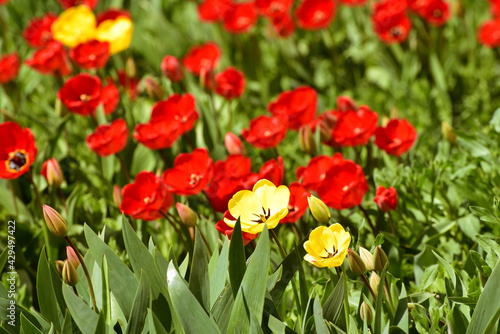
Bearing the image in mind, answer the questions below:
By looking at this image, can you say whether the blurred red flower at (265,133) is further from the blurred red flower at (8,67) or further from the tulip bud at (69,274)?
the blurred red flower at (8,67)

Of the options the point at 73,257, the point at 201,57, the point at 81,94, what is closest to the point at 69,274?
the point at 73,257

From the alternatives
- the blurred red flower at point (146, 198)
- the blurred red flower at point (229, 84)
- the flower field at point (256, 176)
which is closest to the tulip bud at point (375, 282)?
the flower field at point (256, 176)

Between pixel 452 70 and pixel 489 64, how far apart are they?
0.58 ft

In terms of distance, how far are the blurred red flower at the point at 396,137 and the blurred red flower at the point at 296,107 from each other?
10.5 inches

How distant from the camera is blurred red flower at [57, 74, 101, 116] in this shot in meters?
1.99

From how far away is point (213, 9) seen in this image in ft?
9.04

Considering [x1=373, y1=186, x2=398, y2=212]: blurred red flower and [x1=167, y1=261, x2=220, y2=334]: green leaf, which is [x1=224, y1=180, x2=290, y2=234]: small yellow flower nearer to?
[x1=167, y1=261, x2=220, y2=334]: green leaf

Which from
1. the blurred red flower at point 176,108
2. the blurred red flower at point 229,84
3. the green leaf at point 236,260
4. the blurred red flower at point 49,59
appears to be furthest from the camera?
the blurred red flower at point 49,59

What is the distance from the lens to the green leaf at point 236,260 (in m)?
1.20

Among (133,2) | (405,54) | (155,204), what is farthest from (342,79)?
(155,204)

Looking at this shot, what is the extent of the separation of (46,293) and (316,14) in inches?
74.4

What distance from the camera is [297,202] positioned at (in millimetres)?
1482

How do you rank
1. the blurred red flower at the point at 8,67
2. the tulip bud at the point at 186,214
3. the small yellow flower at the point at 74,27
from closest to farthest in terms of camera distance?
the tulip bud at the point at 186,214, the blurred red flower at the point at 8,67, the small yellow flower at the point at 74,27

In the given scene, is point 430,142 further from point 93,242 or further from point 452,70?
point 93,242
